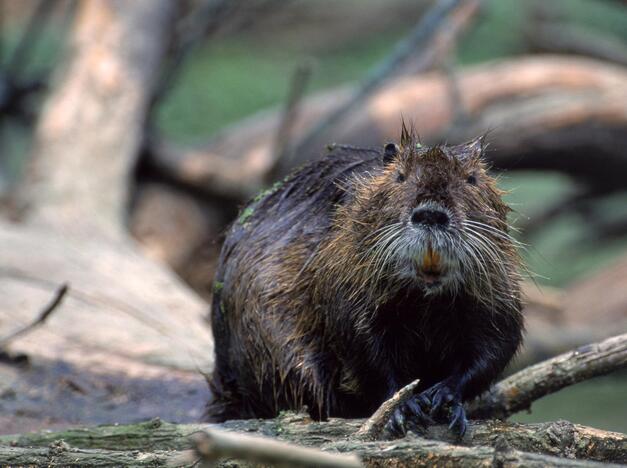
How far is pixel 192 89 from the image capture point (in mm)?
16062

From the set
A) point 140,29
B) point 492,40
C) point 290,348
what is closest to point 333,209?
point 290,348

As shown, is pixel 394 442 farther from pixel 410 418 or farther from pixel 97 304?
pixel 97 304

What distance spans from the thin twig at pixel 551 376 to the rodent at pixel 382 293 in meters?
0.33

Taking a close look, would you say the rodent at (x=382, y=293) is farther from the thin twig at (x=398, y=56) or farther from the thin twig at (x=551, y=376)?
the thin twig at (x=398, y=56)

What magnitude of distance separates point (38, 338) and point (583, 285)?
5.78 meters

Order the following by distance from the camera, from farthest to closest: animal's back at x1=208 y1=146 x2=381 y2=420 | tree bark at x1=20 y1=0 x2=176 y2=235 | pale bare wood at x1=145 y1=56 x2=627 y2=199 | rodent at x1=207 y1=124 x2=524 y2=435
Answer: pale bare wood at x1=145 y1=56 x2=627 y2=199, tree bark at x1=20 y1=0 x2=176 y2=235, animal's back at x1=208 y1=146 x2=381 y2=420, rodent at x1=207 y1=124 x2=524 y2=435

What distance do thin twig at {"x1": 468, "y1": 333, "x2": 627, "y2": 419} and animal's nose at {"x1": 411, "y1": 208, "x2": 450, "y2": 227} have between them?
3.18 feet

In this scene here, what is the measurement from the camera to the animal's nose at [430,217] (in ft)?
11.0

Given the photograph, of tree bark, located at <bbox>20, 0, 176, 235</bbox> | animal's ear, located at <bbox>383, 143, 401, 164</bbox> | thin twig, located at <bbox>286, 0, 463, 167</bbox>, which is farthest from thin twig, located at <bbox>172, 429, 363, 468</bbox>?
thin twig, located at <bbox>286, 0, 463, 167</bbox>

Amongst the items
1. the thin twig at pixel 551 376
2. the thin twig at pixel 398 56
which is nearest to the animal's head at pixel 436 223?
the thin twig at pixel 551 376

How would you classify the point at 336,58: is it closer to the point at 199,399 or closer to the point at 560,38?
the point at 560,38

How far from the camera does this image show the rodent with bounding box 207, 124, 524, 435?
3.46 meters

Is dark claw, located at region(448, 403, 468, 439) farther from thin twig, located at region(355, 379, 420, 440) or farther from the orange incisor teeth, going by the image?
the orange incisor teeth

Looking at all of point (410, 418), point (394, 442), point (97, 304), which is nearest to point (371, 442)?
point (394, 442)
